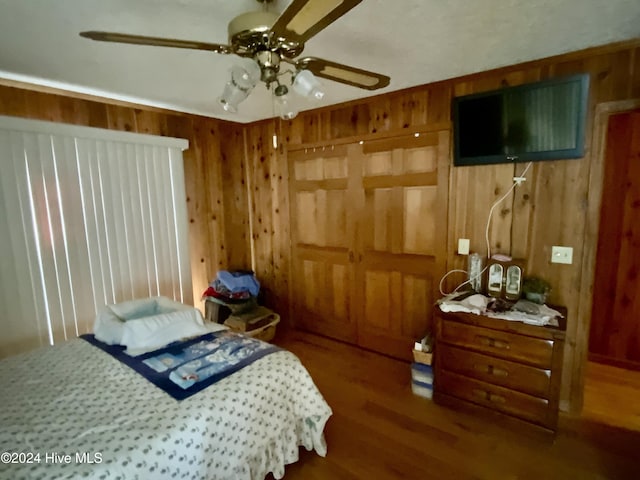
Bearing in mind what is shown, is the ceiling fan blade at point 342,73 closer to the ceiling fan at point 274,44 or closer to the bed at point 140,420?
the ceiling fan at point 274,44

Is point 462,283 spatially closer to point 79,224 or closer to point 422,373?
point 422,373

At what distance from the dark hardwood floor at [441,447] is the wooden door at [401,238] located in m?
0.64

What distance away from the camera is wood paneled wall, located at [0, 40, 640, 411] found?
6.79 feet

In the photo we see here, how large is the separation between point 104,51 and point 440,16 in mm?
1836

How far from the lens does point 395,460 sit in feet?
6.07

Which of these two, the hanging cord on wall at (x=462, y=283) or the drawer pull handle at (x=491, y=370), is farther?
the hanging cord on wall at (x=462, y=283)

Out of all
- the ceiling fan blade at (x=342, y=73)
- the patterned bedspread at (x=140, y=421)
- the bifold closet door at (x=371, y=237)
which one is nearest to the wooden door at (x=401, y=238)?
the bifold closet door at (x=371, y=237)

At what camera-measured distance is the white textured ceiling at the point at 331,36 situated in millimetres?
1464

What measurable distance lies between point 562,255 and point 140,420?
8.34ft

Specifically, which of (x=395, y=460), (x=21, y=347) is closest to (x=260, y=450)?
(x=395, y=460)

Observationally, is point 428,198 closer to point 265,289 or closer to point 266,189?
point 266,189

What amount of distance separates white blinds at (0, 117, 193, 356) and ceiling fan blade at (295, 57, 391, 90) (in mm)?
2129

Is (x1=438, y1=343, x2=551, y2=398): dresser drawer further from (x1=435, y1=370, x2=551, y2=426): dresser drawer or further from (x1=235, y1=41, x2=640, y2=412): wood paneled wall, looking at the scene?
(x1=235, y1=41, x2=640, y2=412): wood paneled wall

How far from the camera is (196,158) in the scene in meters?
3.47
